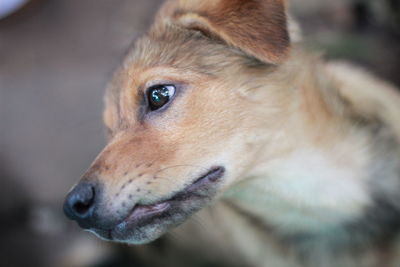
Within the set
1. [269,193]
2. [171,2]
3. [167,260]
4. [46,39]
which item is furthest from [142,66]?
[46,39]

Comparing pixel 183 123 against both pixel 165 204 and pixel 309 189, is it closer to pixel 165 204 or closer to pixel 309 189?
pixel 165 204

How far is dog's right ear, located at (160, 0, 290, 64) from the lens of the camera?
7.54ft

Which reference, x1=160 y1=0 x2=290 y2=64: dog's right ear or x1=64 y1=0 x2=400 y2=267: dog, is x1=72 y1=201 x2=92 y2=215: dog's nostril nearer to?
x1=64 y1=0 x2=400 y2=267: dog

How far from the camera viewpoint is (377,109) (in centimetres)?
286

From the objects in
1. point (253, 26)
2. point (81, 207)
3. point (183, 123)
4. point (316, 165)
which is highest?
point (253, 26)

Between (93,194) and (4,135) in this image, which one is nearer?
(93,194)

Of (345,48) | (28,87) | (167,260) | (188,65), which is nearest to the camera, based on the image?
(188,65)

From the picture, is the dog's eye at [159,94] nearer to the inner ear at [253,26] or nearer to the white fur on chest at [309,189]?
the inner ear at [253,26]

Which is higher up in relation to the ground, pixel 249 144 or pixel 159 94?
pixel 159 94

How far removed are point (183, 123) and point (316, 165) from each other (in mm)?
691

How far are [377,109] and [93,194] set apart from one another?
54.8 inches

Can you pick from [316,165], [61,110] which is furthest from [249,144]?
[61,110]

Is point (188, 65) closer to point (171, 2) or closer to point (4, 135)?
point (171, 2)

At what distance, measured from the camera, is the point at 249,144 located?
2471 mm
